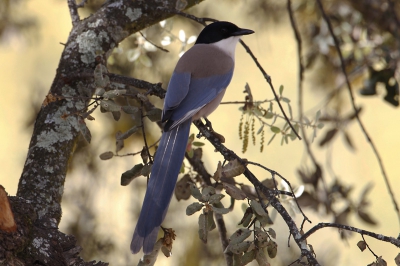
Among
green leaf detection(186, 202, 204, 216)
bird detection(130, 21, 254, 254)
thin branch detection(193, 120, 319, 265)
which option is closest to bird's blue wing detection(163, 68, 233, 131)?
bird detection(130, 21, 254, 254)

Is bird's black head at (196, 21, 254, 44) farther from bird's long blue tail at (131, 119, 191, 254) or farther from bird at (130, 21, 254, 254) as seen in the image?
bird's long blue tail at (131, 119, 191, 254)

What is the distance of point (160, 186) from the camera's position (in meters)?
1.83

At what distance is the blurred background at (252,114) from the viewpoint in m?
2.90

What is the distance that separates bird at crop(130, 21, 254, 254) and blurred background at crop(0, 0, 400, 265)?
0.66 feet

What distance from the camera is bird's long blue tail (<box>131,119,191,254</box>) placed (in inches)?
66.3

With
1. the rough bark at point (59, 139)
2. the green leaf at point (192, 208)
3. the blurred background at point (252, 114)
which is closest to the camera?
the rough bark at point (59, 139)

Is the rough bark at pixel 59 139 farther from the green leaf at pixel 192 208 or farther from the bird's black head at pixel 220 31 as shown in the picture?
the bird's black head at pixel 220 31

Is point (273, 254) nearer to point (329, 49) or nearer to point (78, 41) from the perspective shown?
point (78, 41)

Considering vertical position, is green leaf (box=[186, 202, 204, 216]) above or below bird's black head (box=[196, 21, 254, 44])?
below

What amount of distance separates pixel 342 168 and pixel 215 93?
2451 millimetres

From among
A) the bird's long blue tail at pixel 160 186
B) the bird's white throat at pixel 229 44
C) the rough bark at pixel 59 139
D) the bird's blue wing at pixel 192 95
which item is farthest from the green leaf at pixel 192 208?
the bird's white throat at pixel 229 44

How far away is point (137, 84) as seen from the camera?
202 cm

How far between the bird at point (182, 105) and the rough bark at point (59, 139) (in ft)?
0.87

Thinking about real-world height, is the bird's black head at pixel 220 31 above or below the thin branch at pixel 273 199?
above
